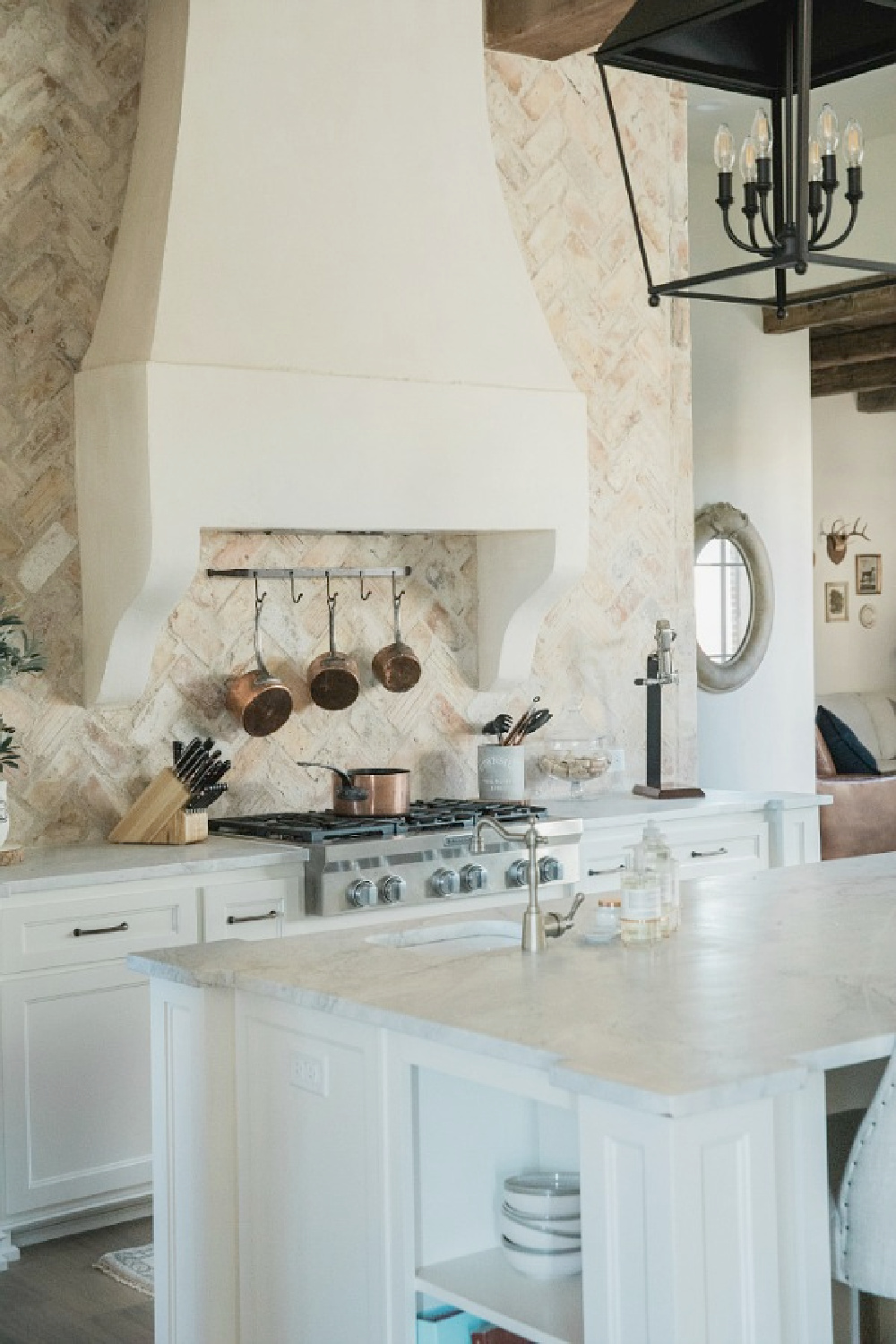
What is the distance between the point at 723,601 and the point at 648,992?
7.17 m

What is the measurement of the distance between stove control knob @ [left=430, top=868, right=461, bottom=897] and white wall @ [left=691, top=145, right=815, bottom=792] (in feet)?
14.4

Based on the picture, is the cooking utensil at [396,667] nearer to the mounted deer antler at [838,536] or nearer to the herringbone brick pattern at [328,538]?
the herringbone brick pattern at [328,538]

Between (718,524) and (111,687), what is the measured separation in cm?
518

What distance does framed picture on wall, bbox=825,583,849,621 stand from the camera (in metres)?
12.2

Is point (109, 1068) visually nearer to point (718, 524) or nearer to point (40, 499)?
point (40, 499)

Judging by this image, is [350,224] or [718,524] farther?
[718,524]

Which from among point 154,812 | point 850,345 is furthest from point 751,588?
point 154,812

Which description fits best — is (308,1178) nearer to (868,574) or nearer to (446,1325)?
(446,1325)

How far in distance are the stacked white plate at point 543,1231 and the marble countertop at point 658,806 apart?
2794 mm

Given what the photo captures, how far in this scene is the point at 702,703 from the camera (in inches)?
364

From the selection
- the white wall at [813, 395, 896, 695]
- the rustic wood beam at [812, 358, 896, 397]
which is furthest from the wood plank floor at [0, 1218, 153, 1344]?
the rustic wood beam at [812, 358, 896, 397]

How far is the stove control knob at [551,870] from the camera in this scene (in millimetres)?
5180

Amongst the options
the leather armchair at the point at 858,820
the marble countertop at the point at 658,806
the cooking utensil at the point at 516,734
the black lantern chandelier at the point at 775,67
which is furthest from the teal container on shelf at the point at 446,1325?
the leather armchair at the point at 858,820

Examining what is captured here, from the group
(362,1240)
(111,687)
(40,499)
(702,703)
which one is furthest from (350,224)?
(702,703)
